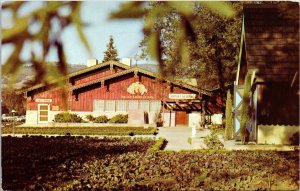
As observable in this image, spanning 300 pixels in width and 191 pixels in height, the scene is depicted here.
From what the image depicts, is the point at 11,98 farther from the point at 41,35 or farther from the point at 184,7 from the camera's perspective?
the point at 184,7

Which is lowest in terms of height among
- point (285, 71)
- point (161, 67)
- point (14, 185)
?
point (14, 185)

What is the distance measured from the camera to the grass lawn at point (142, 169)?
955 cm

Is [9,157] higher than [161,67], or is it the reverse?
[161,67]

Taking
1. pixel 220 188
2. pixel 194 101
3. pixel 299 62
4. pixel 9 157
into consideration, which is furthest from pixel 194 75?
pixel 220 188

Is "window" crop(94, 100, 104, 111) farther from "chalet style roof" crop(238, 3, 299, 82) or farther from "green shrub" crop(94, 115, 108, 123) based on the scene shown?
"chalet style roof" crop(238, 3, 299, 82)

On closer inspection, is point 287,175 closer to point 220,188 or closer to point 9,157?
point 220,188

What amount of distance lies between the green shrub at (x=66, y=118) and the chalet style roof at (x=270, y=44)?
15853mm

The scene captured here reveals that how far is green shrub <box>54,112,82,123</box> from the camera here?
1127 inches

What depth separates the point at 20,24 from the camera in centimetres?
231

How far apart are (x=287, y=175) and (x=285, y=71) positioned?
5.37 meters

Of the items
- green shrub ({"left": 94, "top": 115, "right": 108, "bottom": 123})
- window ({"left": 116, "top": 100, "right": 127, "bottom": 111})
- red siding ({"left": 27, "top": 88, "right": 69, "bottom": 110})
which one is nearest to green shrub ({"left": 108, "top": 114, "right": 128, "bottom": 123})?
green shrub ({"left": 94, "top": 115, "right": 108, "bottom": 123})

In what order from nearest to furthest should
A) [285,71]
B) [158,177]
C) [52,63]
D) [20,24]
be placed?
[20,24]
[52,63]
[158,177]
[285,71]

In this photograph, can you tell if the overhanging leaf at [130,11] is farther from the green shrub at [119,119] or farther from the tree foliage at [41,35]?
the green shrub at [119,119]

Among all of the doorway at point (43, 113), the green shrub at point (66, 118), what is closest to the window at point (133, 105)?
the green shrub at point (66, 118)
